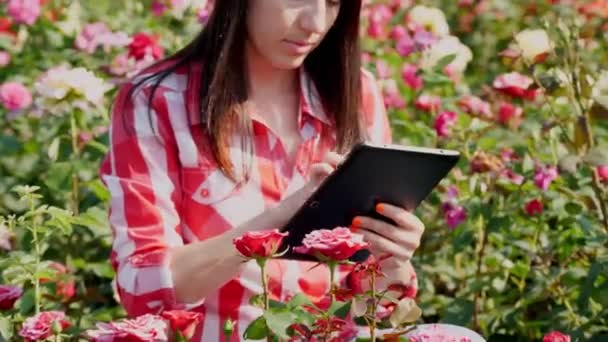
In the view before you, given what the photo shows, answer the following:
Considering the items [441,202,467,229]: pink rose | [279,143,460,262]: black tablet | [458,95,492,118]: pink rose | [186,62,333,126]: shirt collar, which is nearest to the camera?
[279,143,460,262]: black tablet

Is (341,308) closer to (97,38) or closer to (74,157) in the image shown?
(74,157)

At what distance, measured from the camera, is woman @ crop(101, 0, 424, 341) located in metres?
2.18

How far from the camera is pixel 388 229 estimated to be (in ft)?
6.91

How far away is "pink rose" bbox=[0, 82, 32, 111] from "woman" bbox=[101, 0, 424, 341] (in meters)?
1.13

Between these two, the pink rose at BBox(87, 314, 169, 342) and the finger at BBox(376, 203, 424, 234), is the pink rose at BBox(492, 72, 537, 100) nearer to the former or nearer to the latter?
the finger at BBox(376, 203, 424, 234)

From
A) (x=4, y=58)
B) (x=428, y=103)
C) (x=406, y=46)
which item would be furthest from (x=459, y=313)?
(x=4, y=58)

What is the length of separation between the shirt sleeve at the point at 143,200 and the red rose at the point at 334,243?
0.48 m

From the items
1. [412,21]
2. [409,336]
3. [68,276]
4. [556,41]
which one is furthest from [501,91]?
[409,336]

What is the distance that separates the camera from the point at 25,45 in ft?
13.3

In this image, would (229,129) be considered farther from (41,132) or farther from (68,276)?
(41,132)

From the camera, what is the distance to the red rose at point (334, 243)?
174cm

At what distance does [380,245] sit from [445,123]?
1.02 meters

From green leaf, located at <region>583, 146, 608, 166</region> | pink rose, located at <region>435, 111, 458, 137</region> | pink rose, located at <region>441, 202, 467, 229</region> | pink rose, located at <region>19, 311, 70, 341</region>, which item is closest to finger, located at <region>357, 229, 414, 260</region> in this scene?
pink rose, located at <region>19, 311, 70, 341</region>

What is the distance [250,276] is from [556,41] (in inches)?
36.1
